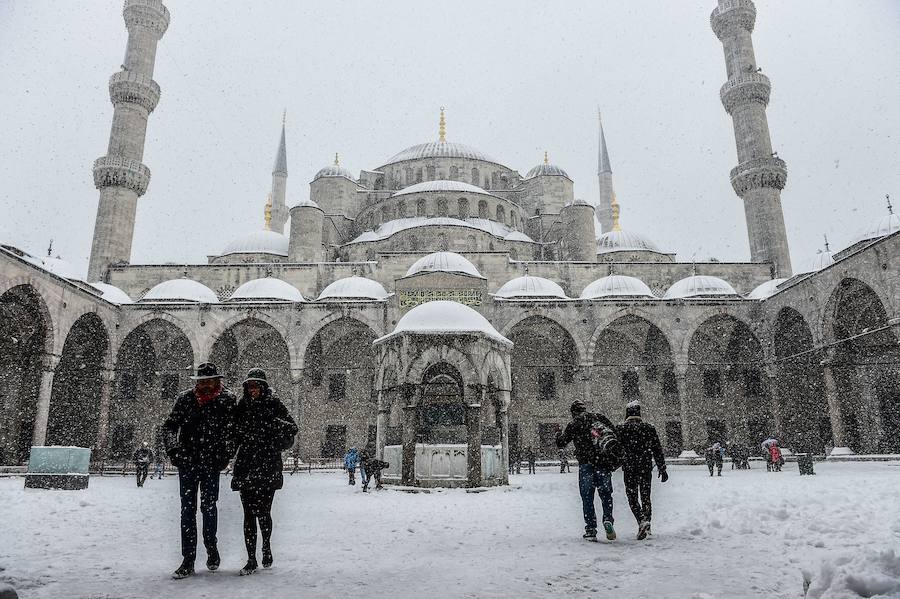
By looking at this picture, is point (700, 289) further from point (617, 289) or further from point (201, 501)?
point (201, 501)

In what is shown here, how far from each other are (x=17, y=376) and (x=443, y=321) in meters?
16.2

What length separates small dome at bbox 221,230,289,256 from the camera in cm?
2905

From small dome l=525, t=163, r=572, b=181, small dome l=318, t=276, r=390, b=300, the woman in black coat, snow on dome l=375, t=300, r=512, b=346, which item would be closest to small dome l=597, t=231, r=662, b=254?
small dome l=525, t=163, r=572, b=181

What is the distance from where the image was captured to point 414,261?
979 inches

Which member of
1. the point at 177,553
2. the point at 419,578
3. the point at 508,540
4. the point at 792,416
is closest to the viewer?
the point at 419,578

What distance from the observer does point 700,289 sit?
72.0 ft

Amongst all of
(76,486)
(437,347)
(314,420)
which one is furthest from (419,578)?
(314,420)

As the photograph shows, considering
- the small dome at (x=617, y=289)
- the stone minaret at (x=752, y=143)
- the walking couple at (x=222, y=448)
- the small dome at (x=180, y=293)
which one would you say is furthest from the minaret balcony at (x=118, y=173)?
the stone minaret at (x=752, y=143)

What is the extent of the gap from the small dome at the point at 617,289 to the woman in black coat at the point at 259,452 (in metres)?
18.8

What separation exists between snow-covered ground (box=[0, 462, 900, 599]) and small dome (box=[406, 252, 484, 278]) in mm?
14638

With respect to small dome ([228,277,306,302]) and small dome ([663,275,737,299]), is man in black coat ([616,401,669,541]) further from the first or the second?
small dome ([228,277,306,302])

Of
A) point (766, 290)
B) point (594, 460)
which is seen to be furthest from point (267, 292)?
point (594, 460)

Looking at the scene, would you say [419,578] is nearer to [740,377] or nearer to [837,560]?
[837,560]

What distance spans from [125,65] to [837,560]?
3121 centimetres
